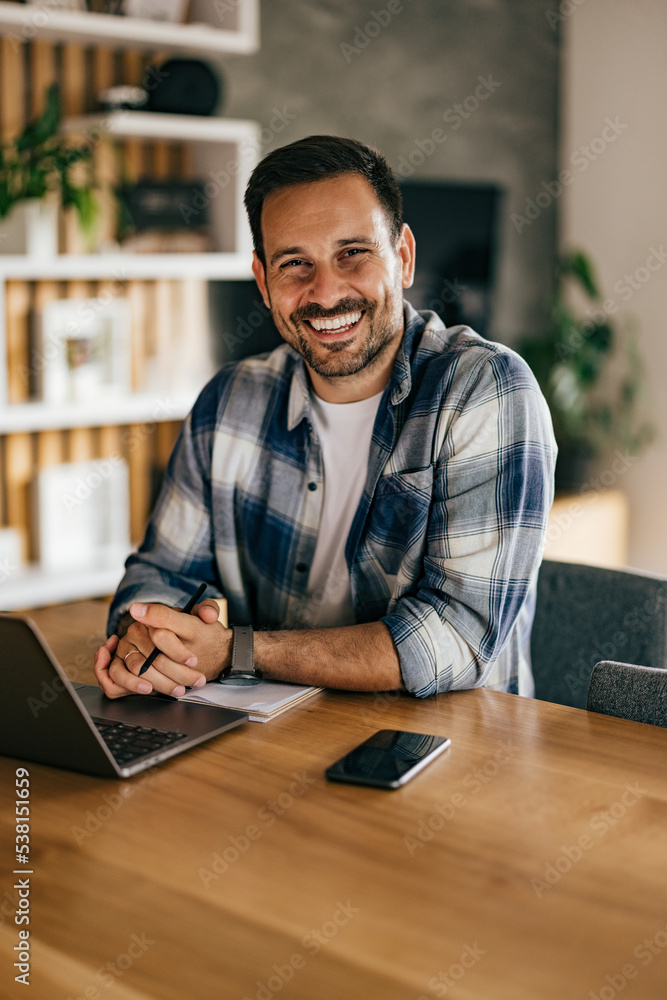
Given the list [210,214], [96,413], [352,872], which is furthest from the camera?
Answer: [210,214]

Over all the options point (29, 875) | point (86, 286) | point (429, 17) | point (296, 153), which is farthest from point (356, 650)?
point (429, 17)

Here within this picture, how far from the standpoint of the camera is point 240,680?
1.36 m

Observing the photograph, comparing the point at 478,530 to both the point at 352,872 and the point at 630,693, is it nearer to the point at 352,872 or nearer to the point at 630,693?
the point at 630,693

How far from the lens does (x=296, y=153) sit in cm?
161

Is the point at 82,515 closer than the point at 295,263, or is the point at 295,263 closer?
the point at 295,263

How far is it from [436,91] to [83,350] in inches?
72.0

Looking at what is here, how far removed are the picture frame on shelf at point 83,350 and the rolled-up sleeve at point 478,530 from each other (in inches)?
69.9

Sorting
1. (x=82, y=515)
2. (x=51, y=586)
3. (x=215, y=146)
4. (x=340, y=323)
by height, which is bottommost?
(x=51, y=586)

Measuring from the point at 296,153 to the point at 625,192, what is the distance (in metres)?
2.85

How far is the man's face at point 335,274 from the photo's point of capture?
161 centimetres

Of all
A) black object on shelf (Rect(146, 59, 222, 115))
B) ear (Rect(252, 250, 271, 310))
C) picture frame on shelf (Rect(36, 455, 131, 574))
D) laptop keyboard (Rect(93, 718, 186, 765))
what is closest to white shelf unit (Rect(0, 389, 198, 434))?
picture frame on shelf (Rect(36, 455, 131, 574))

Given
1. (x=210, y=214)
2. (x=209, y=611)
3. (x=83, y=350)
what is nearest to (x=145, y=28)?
(x=210, y=214)

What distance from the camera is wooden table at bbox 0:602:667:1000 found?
0.73m

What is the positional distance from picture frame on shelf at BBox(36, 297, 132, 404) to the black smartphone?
2.12 m
